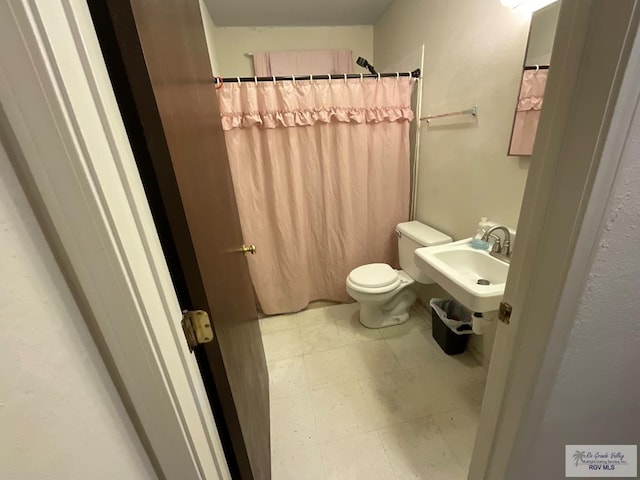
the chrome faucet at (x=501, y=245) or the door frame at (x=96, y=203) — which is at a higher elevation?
the door frame at (x=96, y=203)

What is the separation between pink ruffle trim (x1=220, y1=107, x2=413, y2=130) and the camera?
1.75 meters

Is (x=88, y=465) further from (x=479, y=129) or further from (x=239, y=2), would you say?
(x=239, y=2)

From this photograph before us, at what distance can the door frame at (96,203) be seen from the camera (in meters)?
0.29

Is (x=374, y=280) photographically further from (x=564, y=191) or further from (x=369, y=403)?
(x=564, y=191)

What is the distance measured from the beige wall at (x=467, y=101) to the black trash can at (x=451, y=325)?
1.54 ft

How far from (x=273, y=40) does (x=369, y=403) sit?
9.67 feet

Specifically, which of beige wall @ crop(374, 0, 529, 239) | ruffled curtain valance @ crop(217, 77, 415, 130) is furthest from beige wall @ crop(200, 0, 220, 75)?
beige wall @ crop(374, 0, 529, 239)

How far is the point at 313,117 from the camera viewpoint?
185 centimetres

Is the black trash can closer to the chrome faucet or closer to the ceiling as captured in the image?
the chrome faucet

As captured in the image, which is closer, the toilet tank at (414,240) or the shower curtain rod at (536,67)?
the shower curtain rod at (536,67)

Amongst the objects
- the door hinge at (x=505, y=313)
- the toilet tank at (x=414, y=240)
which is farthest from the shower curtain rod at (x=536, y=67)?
the door hinge at (x=505, y=313)

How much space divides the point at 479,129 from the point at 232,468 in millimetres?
1795

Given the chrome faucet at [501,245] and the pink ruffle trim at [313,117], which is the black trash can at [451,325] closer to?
the chrome faucet at [501,245]

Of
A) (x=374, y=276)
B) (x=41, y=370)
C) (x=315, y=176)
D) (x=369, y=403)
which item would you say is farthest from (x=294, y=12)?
(x=369, y=403)
